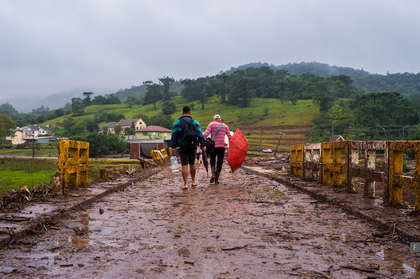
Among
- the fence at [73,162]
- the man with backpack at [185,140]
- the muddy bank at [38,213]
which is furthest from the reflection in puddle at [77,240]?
the man with backpack at [185,140]

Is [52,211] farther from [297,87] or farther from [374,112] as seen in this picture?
[297,87]

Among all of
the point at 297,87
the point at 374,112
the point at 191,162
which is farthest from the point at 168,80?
the point at 191,162

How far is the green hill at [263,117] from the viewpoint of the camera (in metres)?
70.0

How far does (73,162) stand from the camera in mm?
7504

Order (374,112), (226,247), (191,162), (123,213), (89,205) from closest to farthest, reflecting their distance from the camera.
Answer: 1. (226,247)
2. (123,213)
3. (89,205)
4. (191,162)
5. (374,112)

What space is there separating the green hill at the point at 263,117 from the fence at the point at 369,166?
154 feet

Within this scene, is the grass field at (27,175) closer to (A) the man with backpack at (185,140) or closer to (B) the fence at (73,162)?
(B) the fence at (73,162)

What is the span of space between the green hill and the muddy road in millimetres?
51510

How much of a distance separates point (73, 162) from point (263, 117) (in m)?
94.4

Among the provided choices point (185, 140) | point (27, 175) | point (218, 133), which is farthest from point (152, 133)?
point (185, 140)

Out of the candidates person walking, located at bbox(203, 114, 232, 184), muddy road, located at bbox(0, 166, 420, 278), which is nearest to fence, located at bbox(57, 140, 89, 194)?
muddy road, located at bbox(0, 166, 420, 278)

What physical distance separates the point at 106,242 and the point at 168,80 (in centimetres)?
15843

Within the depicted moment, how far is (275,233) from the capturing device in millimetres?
4246

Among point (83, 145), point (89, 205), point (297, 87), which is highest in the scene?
point (297, 87)
